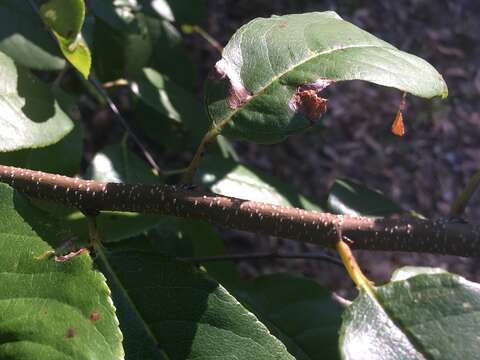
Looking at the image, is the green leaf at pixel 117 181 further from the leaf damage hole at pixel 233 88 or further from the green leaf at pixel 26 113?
the leaf damage hole at pixel 233 88

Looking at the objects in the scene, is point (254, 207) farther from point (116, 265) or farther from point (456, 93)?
point (456, 93)

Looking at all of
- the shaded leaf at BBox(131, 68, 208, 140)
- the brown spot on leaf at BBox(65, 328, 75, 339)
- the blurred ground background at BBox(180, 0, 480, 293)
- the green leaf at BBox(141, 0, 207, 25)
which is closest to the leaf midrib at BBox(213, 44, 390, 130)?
the brown spot on leaf at BBox(65, 328, 75, 339)

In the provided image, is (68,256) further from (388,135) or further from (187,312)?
(388,135)

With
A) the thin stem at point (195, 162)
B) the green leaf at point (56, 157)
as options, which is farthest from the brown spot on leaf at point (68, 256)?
the green leaf at point (56, 157)

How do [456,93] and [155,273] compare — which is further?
[456,93]

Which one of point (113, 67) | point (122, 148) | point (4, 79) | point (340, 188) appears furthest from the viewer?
point (113, 67)

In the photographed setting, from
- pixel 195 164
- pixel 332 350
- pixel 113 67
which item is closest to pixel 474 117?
pixel 113 67

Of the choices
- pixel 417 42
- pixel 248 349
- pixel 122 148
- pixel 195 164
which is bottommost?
pixel 417 42
